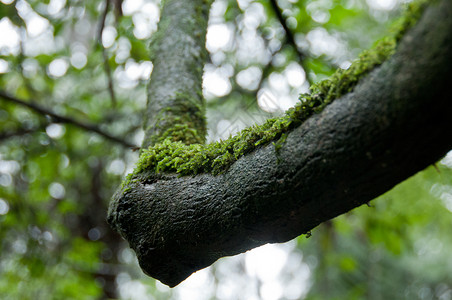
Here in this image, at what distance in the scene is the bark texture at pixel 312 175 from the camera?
80 cm

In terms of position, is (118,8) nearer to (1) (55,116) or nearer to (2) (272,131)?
(1) (55,116)

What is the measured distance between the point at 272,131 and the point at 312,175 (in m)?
0.22

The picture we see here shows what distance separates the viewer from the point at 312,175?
0.97 metres

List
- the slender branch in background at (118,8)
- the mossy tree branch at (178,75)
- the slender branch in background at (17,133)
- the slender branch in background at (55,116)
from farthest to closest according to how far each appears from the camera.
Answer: the slender branch in background at (17,133) < the slender branch in background at (55,116) < the slender branch in background at (118,8) < the mossy tree branch at (178,75)

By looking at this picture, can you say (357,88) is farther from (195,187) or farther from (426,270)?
(426,270)

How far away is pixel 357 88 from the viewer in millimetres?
916

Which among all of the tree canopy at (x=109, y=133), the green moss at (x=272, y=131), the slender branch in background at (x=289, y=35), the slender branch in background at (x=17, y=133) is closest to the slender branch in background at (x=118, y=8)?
the tree canopy at (x=109, y=133)

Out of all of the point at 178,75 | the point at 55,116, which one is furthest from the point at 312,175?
the point at 55,116

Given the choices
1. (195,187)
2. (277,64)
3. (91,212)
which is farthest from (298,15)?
(91,212)

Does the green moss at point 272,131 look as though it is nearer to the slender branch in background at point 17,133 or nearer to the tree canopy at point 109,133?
the tree canopy at point 109,133

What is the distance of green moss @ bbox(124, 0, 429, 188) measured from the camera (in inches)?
34.9

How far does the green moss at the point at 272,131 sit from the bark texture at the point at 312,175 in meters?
0.03

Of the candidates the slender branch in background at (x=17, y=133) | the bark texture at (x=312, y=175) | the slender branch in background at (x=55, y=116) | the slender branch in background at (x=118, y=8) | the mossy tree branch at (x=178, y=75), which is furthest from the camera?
the slender branch in background at (x=17, y=133)

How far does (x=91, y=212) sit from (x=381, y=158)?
527cm
